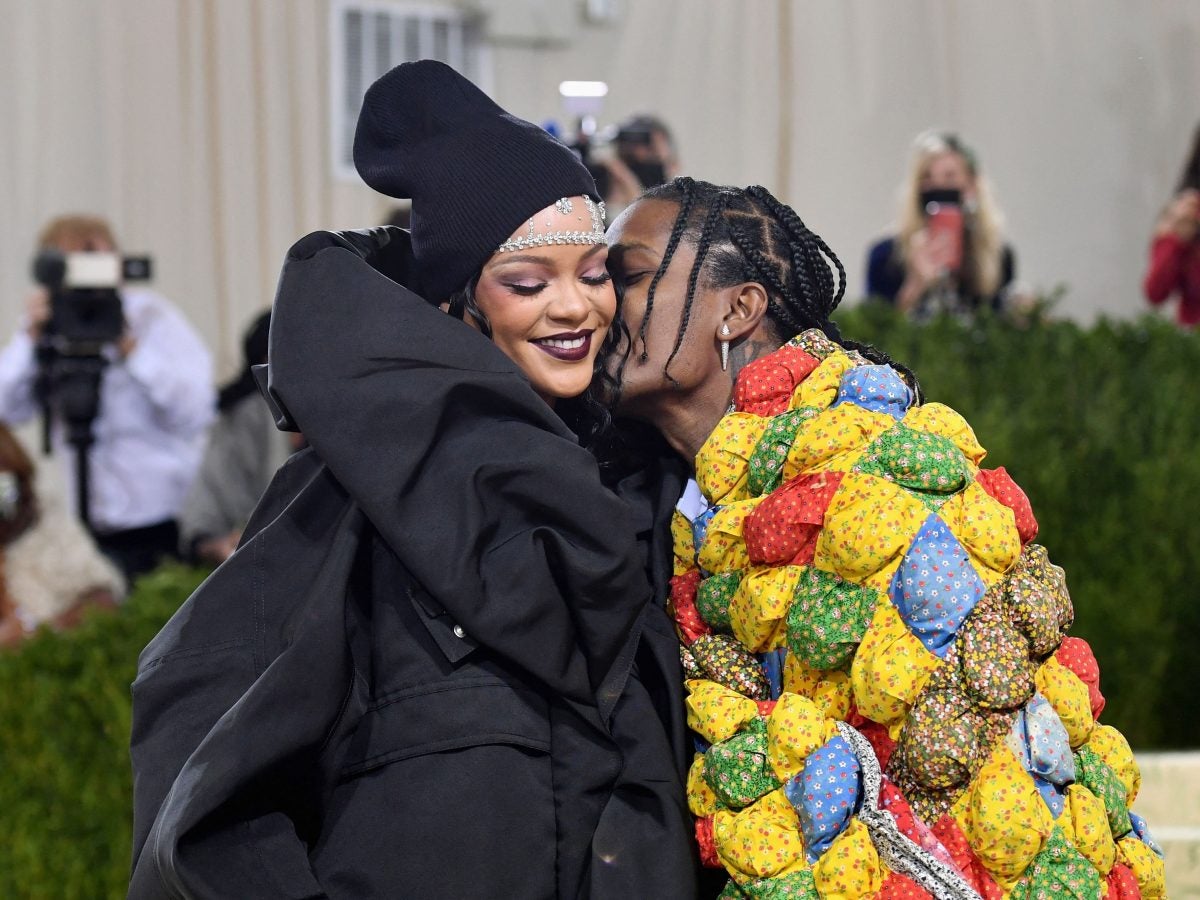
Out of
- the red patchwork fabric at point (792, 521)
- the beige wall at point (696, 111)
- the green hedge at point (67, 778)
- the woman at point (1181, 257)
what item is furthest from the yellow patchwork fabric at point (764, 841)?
the beige wall at point (696, 111)

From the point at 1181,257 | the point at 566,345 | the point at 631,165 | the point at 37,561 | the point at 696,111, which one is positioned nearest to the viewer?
the point at 566,345

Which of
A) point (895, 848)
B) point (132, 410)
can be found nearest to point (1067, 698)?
point (895, 848)

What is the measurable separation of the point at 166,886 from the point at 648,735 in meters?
0.70

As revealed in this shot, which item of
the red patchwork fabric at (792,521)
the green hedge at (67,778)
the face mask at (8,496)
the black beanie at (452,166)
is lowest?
the green hedge at (67,778)

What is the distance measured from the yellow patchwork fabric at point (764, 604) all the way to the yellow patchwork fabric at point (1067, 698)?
36 cm

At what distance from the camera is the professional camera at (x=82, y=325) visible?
5383mm

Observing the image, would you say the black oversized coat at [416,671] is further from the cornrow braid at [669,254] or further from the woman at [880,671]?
the cornrow braid at [669,254]

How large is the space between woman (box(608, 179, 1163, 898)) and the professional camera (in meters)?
3.52

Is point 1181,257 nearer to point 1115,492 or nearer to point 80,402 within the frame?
point 1115,492

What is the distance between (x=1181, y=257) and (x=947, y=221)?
139 cm

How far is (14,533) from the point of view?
4.89 metres

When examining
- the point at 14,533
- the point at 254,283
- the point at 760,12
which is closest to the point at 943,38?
the point at 760,12

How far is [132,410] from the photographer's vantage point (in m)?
5.68

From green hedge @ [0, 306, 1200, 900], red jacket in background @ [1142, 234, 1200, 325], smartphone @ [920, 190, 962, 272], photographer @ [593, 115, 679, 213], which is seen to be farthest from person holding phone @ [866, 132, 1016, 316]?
photographer @ [593, 115, 679, 213]
